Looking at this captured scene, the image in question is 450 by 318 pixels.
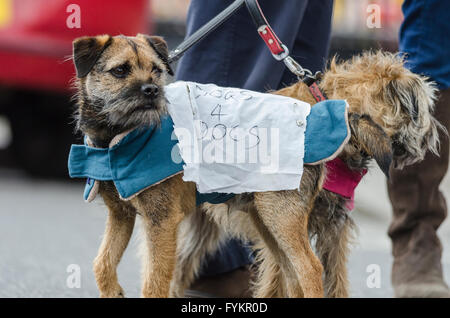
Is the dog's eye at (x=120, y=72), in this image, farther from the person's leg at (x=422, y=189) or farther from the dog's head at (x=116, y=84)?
the person's leg at (x=422, y=189)

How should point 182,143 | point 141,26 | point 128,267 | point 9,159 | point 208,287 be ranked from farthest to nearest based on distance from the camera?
point 9,159
point 141,26
point 128,267
point 208,287
point 182,143

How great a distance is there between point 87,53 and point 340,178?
1.28 m

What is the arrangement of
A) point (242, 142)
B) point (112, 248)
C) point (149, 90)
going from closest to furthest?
point (149, 90), point (242, 142), point (112, 248)

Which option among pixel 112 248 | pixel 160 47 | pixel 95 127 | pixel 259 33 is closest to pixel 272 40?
pixel 259 33

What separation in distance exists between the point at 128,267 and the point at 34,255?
0.75 m

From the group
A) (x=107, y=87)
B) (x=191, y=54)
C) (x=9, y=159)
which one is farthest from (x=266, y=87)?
(x=9, y=159)

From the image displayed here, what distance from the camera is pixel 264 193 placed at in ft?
11.0

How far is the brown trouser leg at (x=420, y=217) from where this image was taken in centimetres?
443

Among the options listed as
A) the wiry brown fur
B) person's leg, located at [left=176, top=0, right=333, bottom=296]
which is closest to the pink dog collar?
the wiry brown fur

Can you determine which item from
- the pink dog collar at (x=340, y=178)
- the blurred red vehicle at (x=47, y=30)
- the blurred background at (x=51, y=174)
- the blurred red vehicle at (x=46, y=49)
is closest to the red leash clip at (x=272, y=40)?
the pink dog collar at (x=340, y=178)

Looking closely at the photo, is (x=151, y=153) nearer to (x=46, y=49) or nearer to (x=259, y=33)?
(x=259, y=33)

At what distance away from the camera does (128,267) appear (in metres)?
5.29
